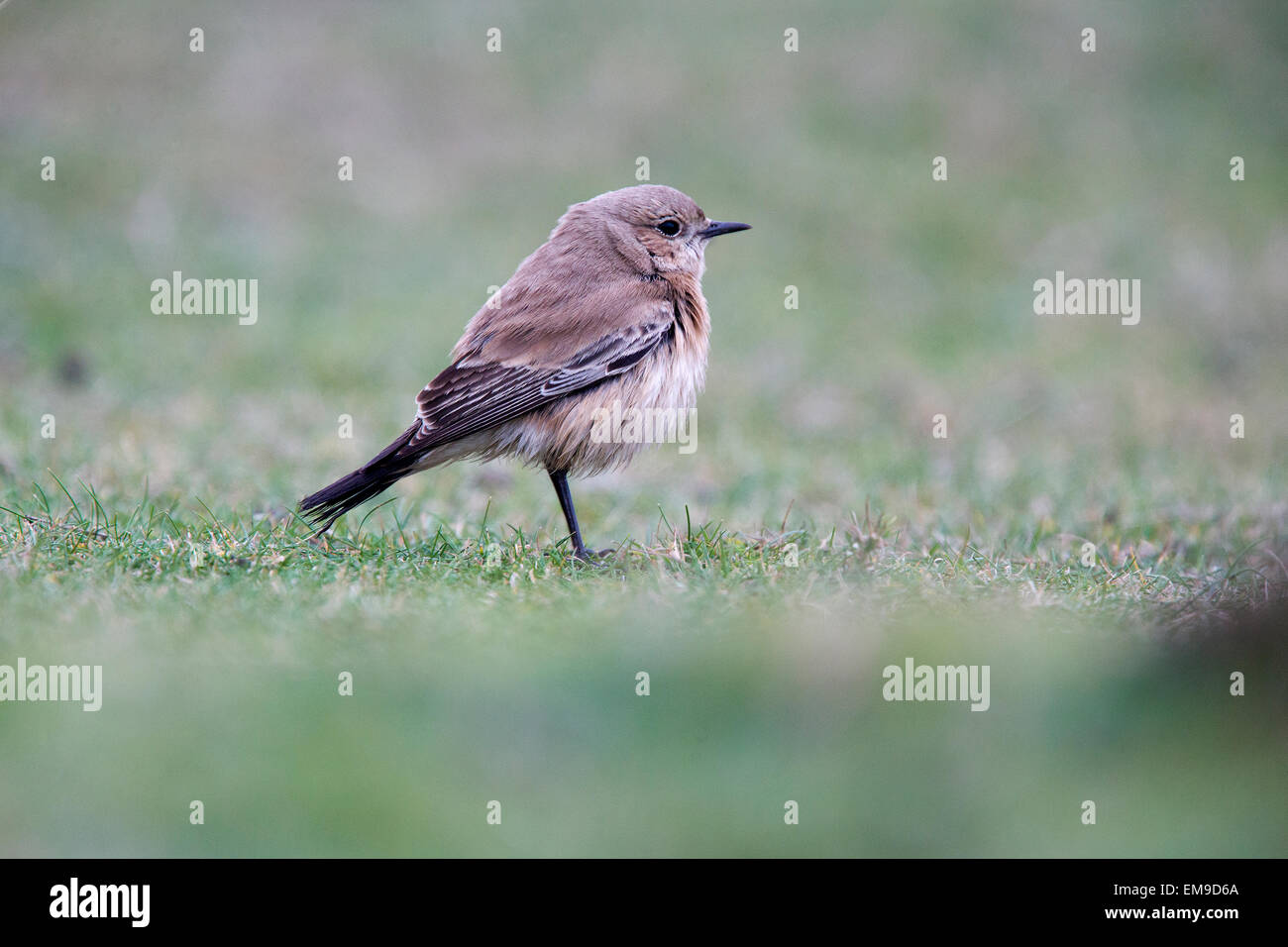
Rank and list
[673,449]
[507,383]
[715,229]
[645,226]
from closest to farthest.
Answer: [507,383] < [645,226] < [715,229] < [673,449]

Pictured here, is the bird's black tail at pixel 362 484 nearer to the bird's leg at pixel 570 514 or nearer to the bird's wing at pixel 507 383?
the bird's wing at pixel 507 383

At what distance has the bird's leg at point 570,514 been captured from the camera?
19.1ft

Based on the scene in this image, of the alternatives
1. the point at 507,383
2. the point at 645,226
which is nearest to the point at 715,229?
the point at 645,226

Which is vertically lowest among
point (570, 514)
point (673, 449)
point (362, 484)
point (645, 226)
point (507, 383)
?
point (570, 514)

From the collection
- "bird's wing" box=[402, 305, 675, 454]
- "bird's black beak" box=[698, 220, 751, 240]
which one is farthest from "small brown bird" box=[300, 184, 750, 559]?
"bird's black beak" box=[698, 220, 751, 240]

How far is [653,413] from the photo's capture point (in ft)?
19.9

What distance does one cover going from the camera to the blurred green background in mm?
3936

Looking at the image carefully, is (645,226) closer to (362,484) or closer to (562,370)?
(562,370)

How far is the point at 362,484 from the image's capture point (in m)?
5.70

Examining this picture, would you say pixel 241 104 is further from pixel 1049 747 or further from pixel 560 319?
pixel 1049 747

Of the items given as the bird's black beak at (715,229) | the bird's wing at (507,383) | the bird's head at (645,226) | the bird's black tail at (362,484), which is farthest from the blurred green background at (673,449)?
the bird's black beak at (715,229)

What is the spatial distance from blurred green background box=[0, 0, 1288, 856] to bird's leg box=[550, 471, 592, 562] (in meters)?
0.28

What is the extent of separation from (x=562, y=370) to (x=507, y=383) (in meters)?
0.24

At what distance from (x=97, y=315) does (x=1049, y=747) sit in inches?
348
